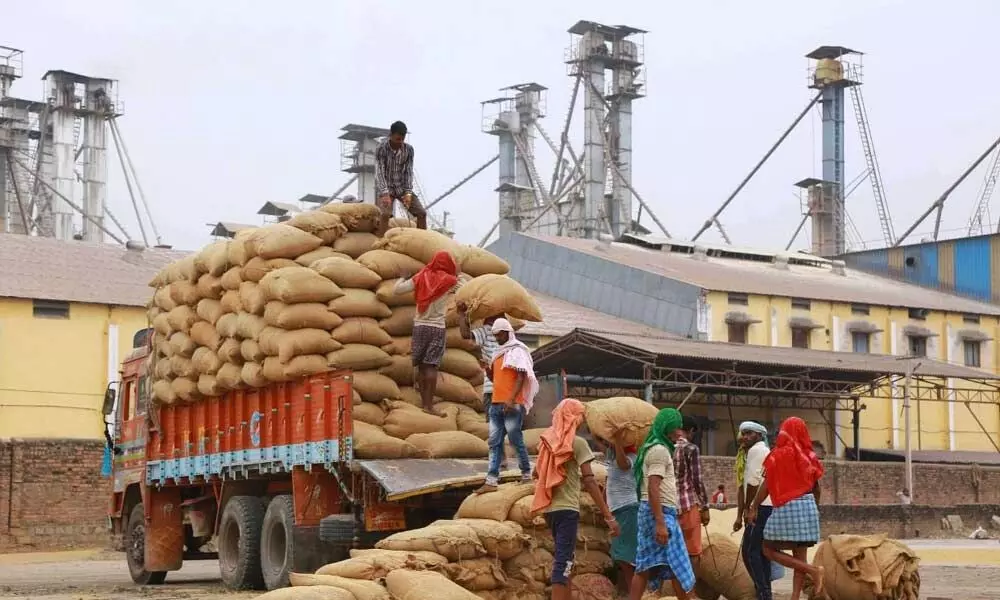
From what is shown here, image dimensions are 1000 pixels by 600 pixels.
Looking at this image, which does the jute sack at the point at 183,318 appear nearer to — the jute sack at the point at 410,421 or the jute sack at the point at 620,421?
the jute sack at the point at 410,421

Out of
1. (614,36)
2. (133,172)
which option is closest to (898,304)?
(614,36)

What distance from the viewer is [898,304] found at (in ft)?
149

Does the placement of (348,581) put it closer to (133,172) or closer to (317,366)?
(317,366)

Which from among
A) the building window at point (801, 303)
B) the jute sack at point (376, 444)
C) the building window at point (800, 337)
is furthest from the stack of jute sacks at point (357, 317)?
the building window at point (801, 303)

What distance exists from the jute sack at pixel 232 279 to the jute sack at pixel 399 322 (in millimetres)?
1655

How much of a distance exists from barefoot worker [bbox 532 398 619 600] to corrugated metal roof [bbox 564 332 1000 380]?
2182 cm

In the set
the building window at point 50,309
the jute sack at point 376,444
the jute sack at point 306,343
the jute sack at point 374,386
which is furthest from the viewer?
the building window at point 50,309

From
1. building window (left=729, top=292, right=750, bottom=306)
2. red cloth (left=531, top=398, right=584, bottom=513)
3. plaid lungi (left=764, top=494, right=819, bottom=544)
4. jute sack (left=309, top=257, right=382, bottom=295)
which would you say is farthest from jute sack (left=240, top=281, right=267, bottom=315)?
building window (left=729, top=292, right=750, bottom=306)

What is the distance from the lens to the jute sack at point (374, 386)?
11953 millimetres

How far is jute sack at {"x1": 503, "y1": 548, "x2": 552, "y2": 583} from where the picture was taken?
33.5ft

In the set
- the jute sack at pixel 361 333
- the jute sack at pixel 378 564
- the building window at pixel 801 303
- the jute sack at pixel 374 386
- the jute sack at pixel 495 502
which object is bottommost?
the jute sack at pixel 378 564

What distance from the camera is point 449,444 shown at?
12.0 metres

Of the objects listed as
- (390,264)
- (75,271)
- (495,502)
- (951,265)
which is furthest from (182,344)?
(951,265)

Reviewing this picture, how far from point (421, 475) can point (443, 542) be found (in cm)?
154
